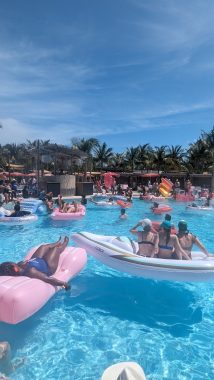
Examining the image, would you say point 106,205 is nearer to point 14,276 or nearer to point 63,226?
point 63,226

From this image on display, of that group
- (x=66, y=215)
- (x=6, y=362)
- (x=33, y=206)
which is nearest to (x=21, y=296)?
(x=6, y=362)

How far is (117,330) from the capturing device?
14.1 feet

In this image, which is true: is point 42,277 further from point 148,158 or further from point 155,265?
point 148,158

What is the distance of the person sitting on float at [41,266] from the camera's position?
4.61 m

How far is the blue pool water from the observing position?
11.7 feet

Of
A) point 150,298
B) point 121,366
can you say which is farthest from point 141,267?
point 121,366

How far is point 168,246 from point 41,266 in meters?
2.09

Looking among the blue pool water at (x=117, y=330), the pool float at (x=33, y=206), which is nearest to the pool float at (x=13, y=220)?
the pool float at (x=33, y=206)

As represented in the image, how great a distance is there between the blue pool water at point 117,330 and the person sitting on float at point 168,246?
2.06 ft

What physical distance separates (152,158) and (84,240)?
116 ft

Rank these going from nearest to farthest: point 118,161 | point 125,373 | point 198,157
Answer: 1. point 125,373
2. point 198,157
3. point 118,161

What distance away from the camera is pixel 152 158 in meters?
40.4

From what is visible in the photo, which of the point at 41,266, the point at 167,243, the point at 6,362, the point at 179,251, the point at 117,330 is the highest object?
the point at 167,243

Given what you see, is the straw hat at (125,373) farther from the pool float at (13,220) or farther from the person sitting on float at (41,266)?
the pool float at (13,220)
